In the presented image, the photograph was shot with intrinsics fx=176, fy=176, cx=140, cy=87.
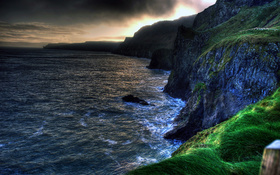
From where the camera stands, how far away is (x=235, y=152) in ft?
17.3

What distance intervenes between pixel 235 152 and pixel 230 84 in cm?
1634

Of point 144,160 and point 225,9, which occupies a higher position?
point 225,9

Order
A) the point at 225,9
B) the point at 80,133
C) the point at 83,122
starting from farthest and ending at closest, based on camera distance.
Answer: the point at 225,9, the point at 83,122, the point at 80,133

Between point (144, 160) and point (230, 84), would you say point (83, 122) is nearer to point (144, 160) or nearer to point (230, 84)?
point (144, 160)

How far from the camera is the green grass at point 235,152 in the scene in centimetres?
413

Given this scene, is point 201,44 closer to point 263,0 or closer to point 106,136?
point 263,0

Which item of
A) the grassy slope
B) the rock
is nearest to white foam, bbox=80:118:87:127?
the grassy slope

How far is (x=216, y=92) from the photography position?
21188 millimetres

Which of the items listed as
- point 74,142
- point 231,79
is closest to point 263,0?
point 231,79

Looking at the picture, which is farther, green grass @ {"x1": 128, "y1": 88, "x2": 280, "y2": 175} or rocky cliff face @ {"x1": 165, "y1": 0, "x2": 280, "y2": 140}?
rocky cliff face @ {"x1": 165, "y1": 0, "x2": 280, "y2": 140}

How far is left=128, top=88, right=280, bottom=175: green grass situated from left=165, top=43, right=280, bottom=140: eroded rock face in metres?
11.4

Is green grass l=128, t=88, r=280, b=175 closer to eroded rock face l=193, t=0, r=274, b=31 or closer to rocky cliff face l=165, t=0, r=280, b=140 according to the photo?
rocky cliff face l=165, t=0, r=280, b=140

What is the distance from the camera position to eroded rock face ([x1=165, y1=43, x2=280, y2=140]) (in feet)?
55.4

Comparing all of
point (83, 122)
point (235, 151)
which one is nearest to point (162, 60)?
point (83, 122)
